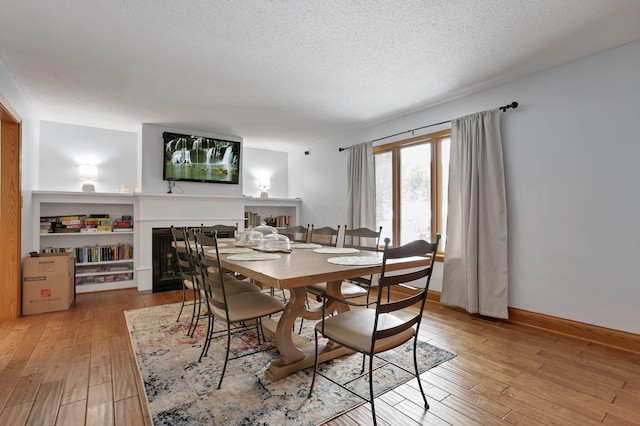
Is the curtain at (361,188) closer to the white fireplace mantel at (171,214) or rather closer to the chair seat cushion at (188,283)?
the white fireplace mantel at (171,214)

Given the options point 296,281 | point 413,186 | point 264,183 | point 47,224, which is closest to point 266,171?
point 264,183

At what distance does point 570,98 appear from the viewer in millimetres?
2771

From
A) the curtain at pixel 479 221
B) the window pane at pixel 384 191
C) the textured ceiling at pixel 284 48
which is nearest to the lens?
the textured ceiling at pixel 284 48

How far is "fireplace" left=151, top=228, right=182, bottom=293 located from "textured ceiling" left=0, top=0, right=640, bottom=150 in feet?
5.76

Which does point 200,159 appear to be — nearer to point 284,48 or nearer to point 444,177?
point 284,48

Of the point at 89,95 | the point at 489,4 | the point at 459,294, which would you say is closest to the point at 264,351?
the point at 459,294

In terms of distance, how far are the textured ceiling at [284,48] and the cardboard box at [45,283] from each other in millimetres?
1837

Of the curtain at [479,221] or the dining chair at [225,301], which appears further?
the curtain at [479,221]

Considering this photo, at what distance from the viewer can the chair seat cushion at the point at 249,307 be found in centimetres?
199

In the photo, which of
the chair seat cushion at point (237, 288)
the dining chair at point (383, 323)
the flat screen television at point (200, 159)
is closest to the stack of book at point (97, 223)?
the flat screen television at point (200, 159)

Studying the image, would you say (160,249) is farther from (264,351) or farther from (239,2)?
(239,2)

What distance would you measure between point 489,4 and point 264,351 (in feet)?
9.42

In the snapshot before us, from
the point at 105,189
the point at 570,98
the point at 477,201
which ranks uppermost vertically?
the point at 570,98

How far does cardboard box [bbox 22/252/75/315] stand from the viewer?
11.1ft
